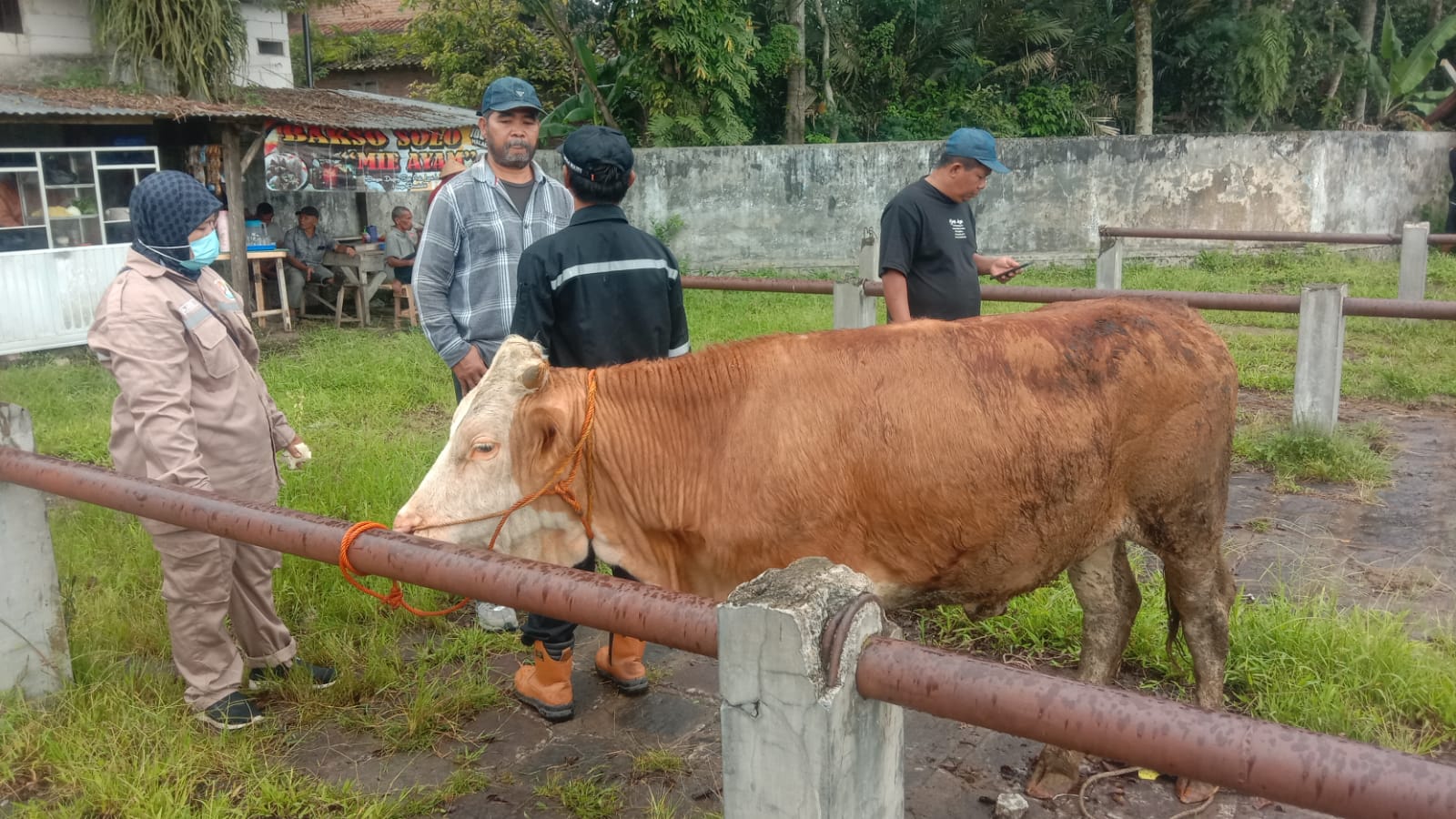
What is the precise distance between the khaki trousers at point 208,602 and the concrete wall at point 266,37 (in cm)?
1364

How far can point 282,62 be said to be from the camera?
16.6 m

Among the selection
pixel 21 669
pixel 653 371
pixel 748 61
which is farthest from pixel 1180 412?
pixel 748 61

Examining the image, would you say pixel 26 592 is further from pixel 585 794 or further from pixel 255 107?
pixel 255 107

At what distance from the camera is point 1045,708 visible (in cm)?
147

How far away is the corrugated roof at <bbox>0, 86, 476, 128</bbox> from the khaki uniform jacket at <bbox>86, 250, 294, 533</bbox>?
8316 mm

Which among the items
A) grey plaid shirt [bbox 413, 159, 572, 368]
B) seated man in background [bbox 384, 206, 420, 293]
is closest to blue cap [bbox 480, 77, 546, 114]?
grey plaid shirt [bbox 413, 159, 572, 368]

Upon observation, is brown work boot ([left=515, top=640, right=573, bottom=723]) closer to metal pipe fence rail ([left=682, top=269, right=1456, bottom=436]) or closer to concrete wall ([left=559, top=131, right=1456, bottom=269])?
metal pipe fence rail ([left=682, top=269, right=1456, bottom=436])

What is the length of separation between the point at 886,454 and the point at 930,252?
199cm

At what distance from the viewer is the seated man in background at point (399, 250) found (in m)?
13.3

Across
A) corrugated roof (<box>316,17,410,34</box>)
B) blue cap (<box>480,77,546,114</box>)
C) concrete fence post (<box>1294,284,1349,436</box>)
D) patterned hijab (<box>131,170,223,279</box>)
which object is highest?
corrugated roof (<box>316,17,410,34</box>)

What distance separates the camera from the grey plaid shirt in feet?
14.0

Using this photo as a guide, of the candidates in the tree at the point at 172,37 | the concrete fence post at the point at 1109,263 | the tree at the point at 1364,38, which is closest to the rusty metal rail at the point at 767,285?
the concrete fence post at the point at 1109,263

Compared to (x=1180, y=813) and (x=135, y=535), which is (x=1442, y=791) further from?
(x=135, y=535)

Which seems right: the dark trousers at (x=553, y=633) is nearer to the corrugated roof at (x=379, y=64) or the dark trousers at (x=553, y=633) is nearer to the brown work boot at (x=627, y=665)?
the brown work boot at (x=627, y=665)
